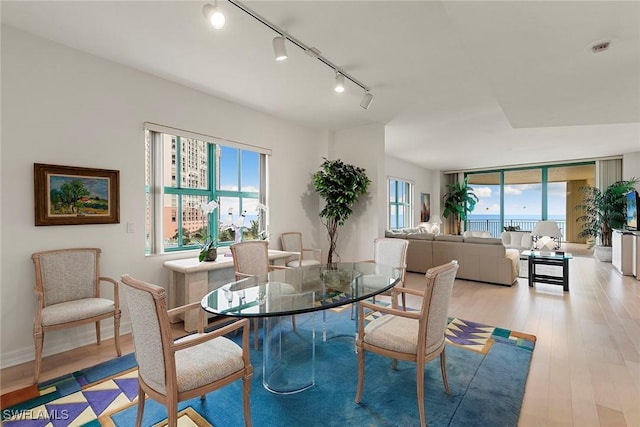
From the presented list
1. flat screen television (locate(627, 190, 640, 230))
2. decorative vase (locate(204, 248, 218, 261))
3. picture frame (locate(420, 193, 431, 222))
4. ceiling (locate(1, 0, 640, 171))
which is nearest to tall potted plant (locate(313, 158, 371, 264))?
ceiling (locate(1, 0, 640, 171))

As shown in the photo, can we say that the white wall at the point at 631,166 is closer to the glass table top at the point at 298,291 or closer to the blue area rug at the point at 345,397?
the blue area rug at the point at 345,397

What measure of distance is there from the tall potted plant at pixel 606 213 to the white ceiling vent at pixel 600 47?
7.19 m

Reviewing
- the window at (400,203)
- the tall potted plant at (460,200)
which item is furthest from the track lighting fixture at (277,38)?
the tall potted plant at (460,200)

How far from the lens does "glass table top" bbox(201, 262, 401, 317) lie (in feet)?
5.94

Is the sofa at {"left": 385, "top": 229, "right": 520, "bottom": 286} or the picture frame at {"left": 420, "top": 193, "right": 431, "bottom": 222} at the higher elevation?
the picture frame at {"left": 420, "top": 193, "right": 431, "bottom": 222}

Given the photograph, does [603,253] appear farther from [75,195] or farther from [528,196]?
[75,195]

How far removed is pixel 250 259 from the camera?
10.2ft

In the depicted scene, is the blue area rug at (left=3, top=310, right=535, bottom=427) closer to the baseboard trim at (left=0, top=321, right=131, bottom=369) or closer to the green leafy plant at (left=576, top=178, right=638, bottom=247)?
the baseboard trim at (left=0, top=321, right=131, bottom=369)

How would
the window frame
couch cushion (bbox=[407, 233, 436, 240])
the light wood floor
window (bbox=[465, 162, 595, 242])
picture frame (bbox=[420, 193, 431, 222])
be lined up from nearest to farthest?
the light wood floor → couch cushion (bbox=[407, 233, 436, 240]) → the window frame → window (bbox=[465, 162, 595, 242]) → picture frame (bbox=[420, 193, 431, 222])

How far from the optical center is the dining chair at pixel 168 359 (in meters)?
1.37

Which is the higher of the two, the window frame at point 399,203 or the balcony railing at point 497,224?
the window frame at point 399,203

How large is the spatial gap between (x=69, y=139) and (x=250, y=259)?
77.7 inches

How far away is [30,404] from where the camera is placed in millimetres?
1945

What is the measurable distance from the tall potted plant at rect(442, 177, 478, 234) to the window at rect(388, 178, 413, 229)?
6.67 feet
